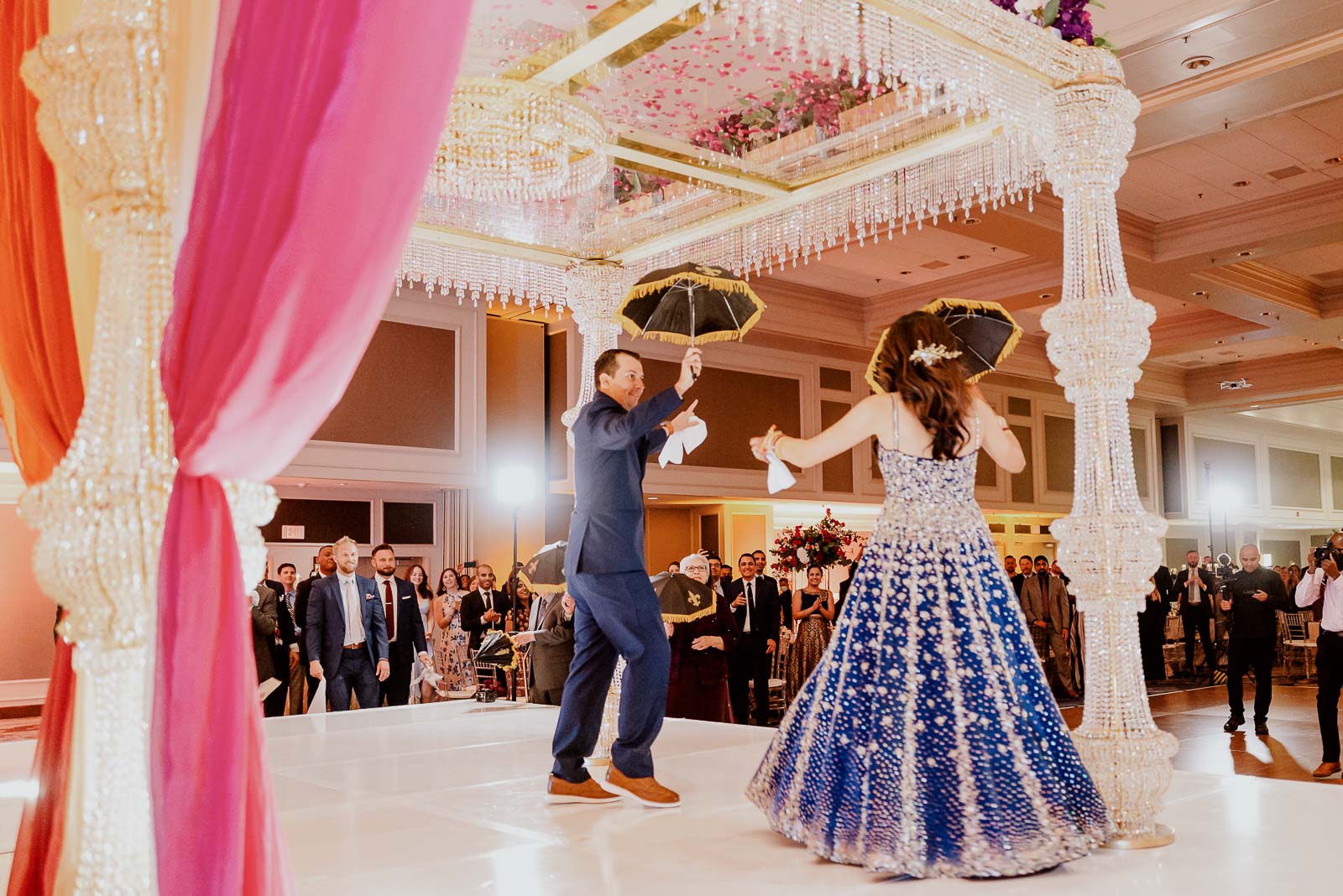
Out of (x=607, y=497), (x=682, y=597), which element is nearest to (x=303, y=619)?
(x=682, y=597)

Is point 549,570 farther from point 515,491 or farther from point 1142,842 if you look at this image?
point 515,491

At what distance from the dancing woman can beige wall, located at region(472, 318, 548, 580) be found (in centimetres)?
906

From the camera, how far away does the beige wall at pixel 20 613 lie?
10531 millimetres

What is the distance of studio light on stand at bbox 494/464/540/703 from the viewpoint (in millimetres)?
9203

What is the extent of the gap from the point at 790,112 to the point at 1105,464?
182 centimetres

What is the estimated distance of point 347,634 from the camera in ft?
22.9

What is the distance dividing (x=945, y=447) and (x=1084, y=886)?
1.18 metres

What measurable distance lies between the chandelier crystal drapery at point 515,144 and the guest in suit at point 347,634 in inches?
127

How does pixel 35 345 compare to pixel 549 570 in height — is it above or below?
above

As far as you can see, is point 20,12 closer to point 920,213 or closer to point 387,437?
point 920,213

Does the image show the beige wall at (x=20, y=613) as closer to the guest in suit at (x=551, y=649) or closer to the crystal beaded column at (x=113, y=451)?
the guest in suit at (x=551, y=649)

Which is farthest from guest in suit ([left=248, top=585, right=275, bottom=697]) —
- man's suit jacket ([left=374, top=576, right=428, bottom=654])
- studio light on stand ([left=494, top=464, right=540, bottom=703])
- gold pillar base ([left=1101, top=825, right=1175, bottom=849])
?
gold pillar base ([left=1101, top=825, right=1175, bottom=849])

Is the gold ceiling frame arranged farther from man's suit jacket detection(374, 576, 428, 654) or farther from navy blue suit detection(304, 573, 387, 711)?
man's suit jacket detection(374, 576, 428, 654)

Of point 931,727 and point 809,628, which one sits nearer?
point 931,727
